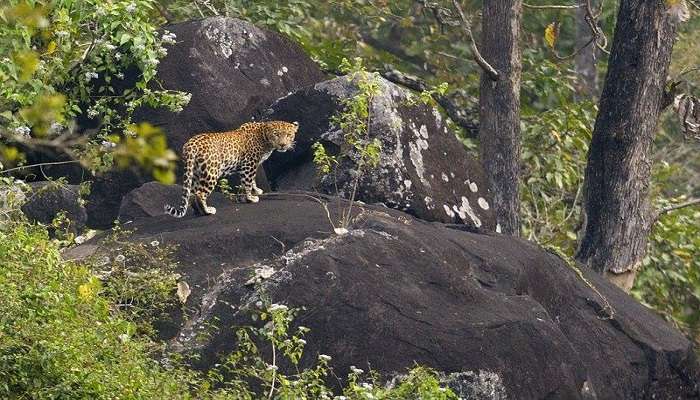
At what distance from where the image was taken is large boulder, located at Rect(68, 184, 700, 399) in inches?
443

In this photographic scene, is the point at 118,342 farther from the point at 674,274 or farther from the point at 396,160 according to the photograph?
the point at 674,274

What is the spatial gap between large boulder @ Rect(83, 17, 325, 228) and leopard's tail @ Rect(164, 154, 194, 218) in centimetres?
168

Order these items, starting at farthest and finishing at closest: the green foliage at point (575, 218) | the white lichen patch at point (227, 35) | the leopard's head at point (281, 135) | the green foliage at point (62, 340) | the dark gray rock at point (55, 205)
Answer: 1. the green foliage at point (575, 218)
2. the white lichen patch at point (227, 35)
3. the leopard's head at point (281, 135)
4. the dark gray rock at point (55, 205)
5. the green foliage at point (62, 340)

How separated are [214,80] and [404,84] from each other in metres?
4.14

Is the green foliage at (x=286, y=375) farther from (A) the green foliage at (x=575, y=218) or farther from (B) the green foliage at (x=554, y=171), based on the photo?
(A) the green foliage at (x=575, y=218)

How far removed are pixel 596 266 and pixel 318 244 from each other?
489 cm

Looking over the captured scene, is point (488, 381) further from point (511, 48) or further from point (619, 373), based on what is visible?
point (511, 48)

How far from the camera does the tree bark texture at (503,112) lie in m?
17.1

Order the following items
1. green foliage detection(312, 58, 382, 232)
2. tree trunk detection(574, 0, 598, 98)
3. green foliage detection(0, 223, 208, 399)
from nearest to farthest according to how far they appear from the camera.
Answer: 1. green foliage detection(0, 223, 208, 399)
2. green foliage detection(312, 58, 382, 232)
3. tree trunk detection(574, 0, 598, 98)

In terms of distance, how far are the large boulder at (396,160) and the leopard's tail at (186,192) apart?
1.67m

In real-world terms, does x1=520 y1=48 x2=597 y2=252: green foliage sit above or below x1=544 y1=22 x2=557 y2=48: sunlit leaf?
below

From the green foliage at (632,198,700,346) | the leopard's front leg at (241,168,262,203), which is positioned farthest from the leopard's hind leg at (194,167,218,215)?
the green foliage at (632,198,700,346)

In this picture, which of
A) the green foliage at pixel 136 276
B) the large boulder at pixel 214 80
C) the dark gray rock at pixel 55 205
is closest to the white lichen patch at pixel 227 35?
the large boulder at pixel 214 80

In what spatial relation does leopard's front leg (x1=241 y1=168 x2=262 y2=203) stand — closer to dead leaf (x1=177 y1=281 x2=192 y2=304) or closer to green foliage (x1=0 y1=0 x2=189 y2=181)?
green foliage (x1=0 y1=0 x2=189 y2=181)
